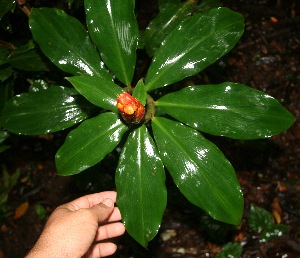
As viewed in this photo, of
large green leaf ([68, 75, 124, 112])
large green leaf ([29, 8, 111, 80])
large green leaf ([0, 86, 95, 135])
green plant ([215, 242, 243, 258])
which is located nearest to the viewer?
large green leaf ([68, 75, 124, 112])

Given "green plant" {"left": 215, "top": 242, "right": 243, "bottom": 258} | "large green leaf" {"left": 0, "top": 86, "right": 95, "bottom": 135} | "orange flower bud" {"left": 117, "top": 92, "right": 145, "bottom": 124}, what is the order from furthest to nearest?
"green plant" {"left": 215, "top": 242, "right": 243, "bottom": 258} → "large green leaf" {"left": 0, "top": 86, "right": 95, "bottom": 135} → "orange flower bud" {"left": 117, "top": 92, "right": 145, "bottom": 124}

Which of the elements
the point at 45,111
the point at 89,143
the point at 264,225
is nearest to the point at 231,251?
the point at 264,225

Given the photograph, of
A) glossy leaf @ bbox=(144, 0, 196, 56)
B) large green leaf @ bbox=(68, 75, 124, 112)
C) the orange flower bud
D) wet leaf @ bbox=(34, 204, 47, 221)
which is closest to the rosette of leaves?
large green leaf @ bbox=(68, 75, 124, 112)

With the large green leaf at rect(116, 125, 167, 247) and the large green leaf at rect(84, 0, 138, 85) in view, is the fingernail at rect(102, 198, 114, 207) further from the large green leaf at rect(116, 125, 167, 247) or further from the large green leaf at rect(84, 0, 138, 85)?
the large green leaf at rect(84, 0, 138, 85)

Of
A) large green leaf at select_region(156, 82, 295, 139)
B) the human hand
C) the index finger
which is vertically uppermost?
large green leaf at select_region(156, 82, 295, 139)

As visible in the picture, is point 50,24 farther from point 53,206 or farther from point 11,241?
point 11,241

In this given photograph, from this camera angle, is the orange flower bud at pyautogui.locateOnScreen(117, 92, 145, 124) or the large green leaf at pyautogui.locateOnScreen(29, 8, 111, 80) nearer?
the orange flower bud at pyautogui.locateOnScreen(117, 92, 145, 124)
